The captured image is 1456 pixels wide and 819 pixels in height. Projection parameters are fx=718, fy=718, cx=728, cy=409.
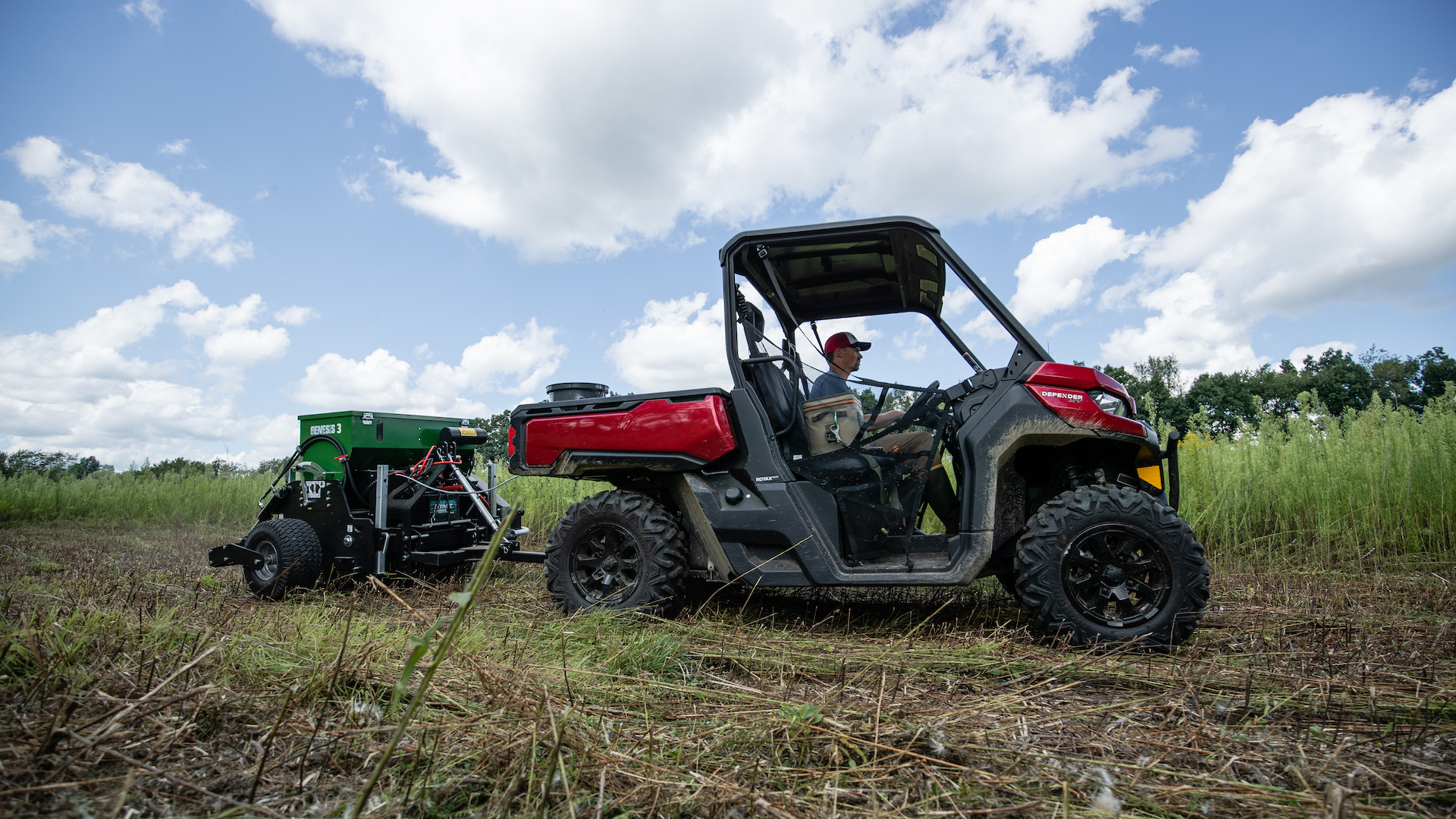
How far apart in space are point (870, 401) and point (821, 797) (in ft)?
7.77

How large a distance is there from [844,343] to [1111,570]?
1.94 meters

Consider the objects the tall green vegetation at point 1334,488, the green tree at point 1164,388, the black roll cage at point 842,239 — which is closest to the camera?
the black roll cage at point 842,239

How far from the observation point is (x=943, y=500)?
150 inches

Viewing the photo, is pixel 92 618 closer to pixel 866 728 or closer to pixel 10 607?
pixel 10 607

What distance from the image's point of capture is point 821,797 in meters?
1.48

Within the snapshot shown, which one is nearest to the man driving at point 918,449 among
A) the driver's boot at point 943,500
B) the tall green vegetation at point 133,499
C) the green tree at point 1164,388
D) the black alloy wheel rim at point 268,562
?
the driver's boot at point 943,500

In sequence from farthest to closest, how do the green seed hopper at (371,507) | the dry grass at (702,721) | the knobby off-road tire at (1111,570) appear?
the green seed hopper at (371,507), the knobby off-road tire at (1111,570), the dry grass at (702,721)

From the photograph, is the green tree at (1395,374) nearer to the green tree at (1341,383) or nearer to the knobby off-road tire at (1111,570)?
the green tree at (1341,383)

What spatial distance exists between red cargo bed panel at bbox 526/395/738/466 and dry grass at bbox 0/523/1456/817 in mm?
928

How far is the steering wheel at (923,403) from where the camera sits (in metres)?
3.59

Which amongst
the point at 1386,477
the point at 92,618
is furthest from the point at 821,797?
the point at 1386,477

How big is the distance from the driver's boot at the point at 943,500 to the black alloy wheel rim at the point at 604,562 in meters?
1.58

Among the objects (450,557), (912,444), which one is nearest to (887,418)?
(912,444)

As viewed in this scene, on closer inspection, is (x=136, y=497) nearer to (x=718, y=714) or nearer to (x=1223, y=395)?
(x=718, y=714)
